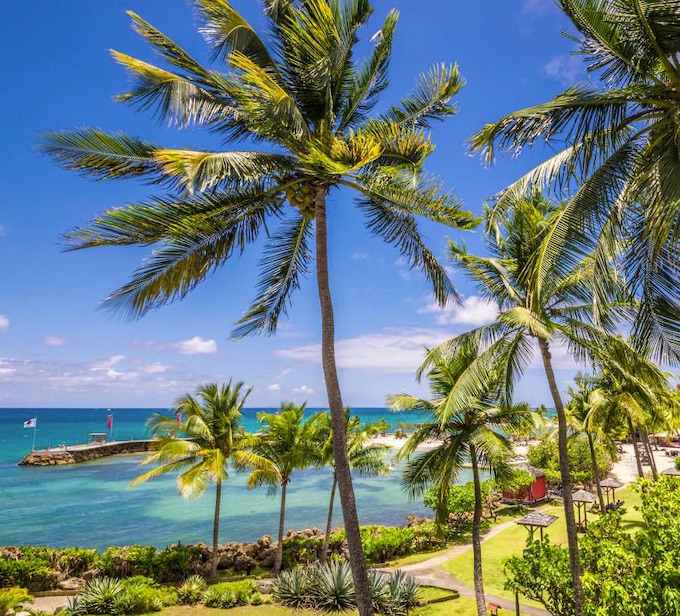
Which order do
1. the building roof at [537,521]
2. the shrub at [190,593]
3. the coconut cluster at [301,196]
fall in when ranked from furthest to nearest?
the shrub at [190,593] → the building roof at [537,521] → the coconut cluster at [301,196]

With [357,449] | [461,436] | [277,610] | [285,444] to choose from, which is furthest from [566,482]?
[285,444]

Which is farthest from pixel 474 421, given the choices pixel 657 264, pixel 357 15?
pixel 357 15

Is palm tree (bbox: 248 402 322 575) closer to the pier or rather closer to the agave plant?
the agave plant

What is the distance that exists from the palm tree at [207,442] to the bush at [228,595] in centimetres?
251

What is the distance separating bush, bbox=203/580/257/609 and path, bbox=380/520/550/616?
5.82 metres

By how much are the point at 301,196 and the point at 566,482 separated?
27.3ft

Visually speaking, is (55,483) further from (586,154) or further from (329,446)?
(586,154)

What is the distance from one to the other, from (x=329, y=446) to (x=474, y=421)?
720cm

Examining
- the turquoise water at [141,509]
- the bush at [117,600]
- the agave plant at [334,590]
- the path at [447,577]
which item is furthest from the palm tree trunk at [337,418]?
the turquoise water at [141,509]

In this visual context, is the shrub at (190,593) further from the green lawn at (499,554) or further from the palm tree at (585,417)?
the palm tree at (585,417)

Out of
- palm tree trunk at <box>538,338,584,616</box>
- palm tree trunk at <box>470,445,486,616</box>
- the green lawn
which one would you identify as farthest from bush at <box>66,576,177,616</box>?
palm tree trunk at <box>538,338,584,616</box>

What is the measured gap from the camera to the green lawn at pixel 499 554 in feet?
49.6

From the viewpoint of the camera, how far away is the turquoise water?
2688cm

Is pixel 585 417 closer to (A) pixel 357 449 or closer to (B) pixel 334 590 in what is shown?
(A) pixel 357 449
